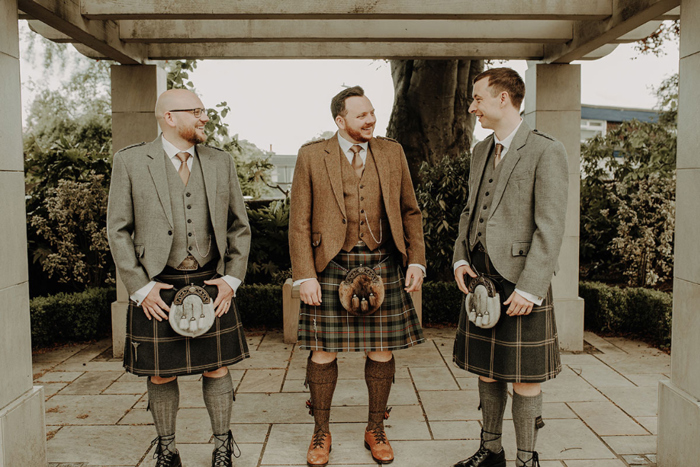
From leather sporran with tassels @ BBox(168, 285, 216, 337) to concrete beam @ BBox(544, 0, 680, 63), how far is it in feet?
9.07

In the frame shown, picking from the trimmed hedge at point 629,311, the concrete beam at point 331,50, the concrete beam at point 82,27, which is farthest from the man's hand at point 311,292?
the trimmed hedge at point 629,311

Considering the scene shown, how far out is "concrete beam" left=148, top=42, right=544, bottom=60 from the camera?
468 cm

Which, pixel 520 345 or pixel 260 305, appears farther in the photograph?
pixel 260 305

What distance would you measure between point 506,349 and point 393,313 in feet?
2.09

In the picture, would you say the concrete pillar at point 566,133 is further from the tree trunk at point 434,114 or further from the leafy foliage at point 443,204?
the tree trunk at point 434,114

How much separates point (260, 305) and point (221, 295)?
11.1 ft

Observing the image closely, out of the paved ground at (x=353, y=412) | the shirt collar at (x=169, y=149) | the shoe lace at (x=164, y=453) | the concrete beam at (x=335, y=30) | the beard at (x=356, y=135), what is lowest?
the paved ground at (x=353, y=412)

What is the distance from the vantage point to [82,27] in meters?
3.59

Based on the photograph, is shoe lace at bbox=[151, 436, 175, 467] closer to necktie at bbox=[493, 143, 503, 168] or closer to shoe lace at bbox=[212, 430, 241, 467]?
shoe lace at bbox=[212, 430, 241, 467]

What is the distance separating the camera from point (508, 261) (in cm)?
250

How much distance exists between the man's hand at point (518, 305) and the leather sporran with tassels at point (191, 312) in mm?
1289

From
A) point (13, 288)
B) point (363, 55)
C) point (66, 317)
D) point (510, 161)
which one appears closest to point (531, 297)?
point (510, 161)

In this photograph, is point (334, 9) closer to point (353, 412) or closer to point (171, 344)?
point (171, 344)

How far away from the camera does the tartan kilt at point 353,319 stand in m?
2.91
